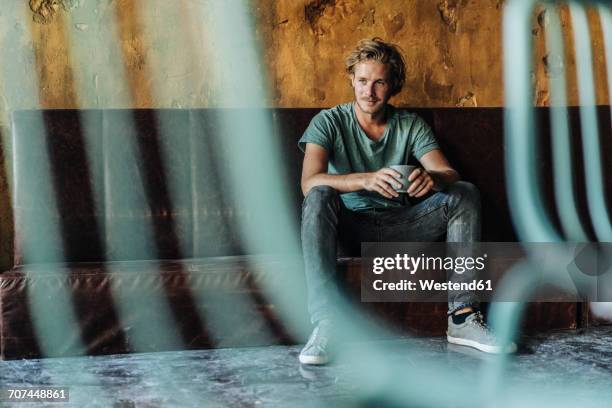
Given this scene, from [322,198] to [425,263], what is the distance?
1.33 feet

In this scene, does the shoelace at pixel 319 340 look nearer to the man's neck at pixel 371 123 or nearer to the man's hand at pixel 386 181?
the man's hand at pixel 386 181

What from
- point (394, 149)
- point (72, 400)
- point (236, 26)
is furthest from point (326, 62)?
point (72, 400)

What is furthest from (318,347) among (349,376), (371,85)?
(371,85)

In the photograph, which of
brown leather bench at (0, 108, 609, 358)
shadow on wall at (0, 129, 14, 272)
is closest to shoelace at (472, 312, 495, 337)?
brown leather bench at (0, 108, 609, 358)

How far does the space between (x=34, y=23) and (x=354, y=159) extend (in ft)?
4.71

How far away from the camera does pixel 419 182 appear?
6.01ft

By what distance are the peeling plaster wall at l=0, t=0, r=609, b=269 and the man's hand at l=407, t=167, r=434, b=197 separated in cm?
103

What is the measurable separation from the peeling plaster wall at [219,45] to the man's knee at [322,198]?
0.88 metres

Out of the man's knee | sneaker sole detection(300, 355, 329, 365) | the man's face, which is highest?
the man's face

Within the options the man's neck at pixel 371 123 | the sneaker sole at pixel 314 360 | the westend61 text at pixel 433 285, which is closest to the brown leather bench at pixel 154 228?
the westend61 text at pixel 433 285

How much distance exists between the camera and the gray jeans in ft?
6.25

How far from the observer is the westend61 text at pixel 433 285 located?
197 centimetres

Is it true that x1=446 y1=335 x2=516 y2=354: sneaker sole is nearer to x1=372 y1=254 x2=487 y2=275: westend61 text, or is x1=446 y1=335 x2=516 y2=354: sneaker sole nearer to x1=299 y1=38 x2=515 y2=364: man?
x1=299 y1=38 x2=515 y2=364: man

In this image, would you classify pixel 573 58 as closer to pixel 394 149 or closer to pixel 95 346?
pixel 394 149
